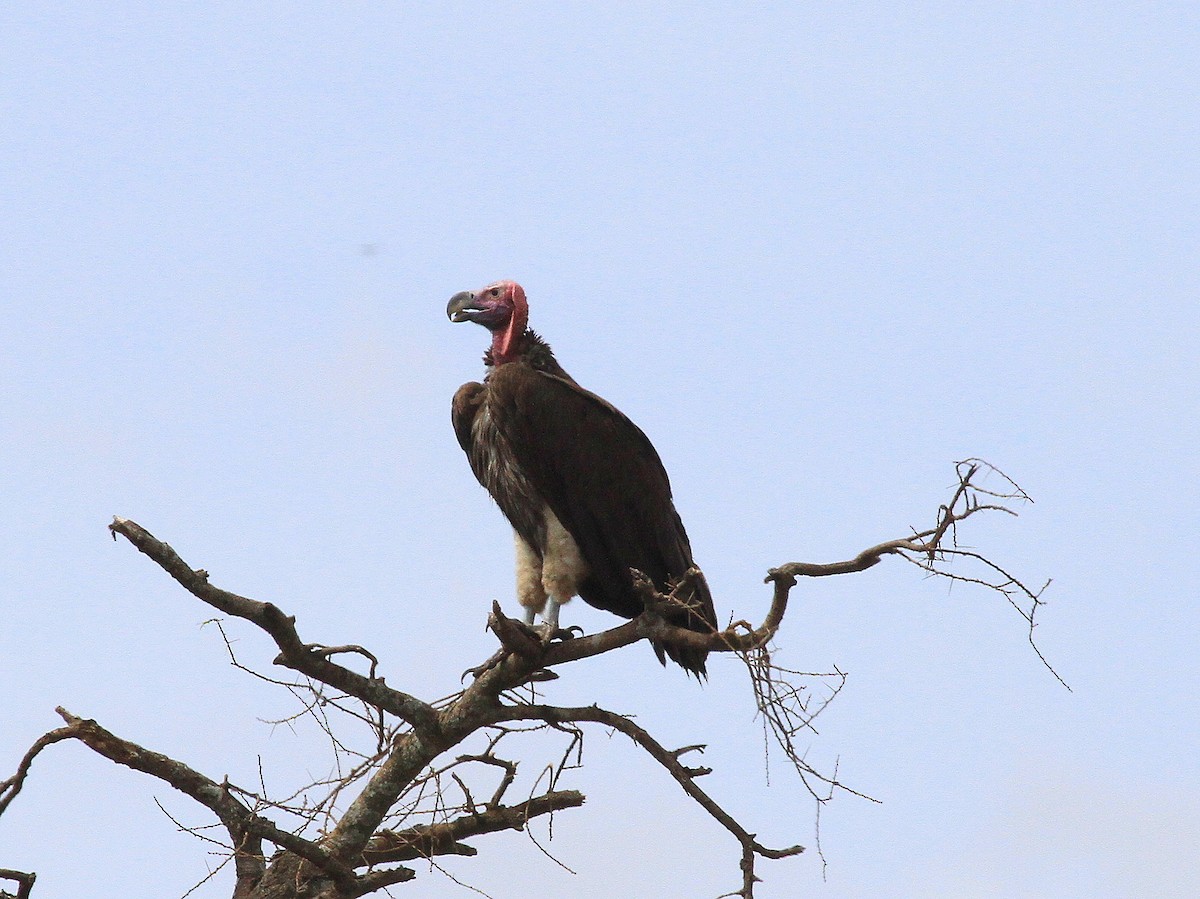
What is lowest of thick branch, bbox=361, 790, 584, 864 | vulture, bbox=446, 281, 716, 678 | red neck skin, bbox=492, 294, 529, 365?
thick branch, bbox=361, 790, 584, 864

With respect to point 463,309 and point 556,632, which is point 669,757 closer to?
point 556,632

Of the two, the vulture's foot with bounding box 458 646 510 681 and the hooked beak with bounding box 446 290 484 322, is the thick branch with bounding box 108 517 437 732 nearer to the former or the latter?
the vulture's foot with bounding box 458 646 510 681

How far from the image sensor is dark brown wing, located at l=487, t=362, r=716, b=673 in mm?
6703

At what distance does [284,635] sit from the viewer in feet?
19.0

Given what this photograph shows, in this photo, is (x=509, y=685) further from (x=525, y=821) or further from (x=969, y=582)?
(x=969, y=582)

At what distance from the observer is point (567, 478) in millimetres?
6707

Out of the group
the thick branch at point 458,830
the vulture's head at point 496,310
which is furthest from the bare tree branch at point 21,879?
the vulture's head at point 496,310

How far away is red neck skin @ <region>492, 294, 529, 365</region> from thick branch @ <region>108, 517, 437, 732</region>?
7.29 ft

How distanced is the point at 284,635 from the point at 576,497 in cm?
163

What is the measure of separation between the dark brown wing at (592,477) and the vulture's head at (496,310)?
A: 946 mm

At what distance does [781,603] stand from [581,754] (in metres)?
1.50

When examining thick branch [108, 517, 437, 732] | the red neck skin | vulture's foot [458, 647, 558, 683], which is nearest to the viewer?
thick branch [108, 517, 437, 732]

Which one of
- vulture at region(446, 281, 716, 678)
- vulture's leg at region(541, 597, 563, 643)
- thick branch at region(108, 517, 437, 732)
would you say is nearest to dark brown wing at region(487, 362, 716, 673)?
vulture at region(446, 281, 716, 678)

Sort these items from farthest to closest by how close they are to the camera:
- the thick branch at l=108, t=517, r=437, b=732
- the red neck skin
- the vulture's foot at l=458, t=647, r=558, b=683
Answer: the red neck skin < the vulture's foot at l=458, t=647, r=558, b=683 < the thick branch at l=108, t=517, r=437, b=732
